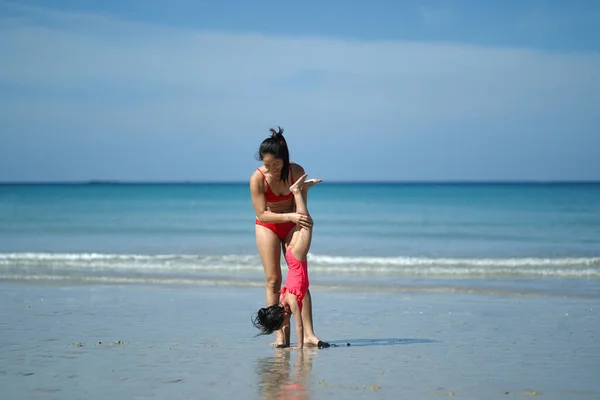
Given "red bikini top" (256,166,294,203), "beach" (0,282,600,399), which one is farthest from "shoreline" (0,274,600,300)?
"red bikini top" (256,166,294,203)

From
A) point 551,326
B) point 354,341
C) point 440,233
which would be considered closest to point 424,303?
point 551,326

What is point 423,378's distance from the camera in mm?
5965

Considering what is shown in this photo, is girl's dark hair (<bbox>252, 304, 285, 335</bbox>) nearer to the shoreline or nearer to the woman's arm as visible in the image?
the woman's arm

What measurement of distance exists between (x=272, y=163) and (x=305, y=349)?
1.67m

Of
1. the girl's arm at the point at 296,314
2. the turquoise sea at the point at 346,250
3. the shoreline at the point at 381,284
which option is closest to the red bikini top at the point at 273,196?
the girl's arm at the point at 296,314

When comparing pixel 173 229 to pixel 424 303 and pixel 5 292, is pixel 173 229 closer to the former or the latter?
pixel 5 292

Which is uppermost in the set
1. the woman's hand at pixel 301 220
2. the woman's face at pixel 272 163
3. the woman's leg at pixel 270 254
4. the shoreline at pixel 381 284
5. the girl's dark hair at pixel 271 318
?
the woman's face at pixel 272 163

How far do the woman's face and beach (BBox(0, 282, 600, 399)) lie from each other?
157 centimetres

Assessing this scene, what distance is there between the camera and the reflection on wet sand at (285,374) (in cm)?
547

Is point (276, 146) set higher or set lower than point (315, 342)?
higher

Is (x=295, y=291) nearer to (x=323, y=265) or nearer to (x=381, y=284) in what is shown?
(x=381, y=284)

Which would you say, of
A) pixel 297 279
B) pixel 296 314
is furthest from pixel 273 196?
pixel 296 314

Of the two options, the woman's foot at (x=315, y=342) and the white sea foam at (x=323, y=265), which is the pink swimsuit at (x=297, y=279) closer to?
the woman's foot at (x=315, y=342)

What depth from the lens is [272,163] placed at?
674cm
